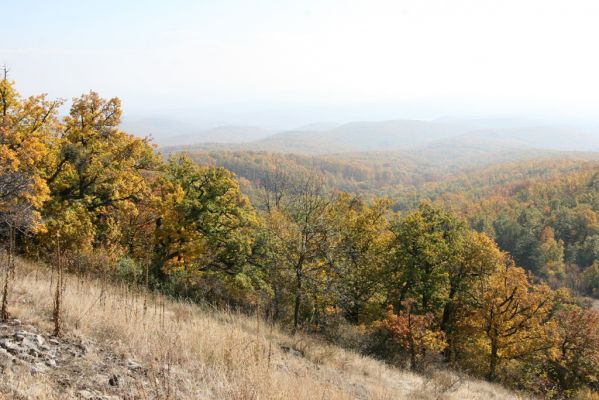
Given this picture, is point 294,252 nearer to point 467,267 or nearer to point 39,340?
point 39,340

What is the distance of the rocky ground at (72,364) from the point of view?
3953mm

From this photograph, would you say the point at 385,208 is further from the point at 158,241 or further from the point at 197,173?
the point at 158,241

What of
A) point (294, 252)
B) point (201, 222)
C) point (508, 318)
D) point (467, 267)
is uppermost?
point (294, 252)

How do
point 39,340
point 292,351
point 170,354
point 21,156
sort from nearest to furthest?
1. point 39,340
2. point 170,354
3. point 292,351
4. point 21,156

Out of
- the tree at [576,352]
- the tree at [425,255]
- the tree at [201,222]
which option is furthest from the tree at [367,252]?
the tree at [576,352]

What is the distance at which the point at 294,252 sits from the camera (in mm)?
16000

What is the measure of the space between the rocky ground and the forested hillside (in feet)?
25.6

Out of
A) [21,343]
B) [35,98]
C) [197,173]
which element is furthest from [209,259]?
[21,343]

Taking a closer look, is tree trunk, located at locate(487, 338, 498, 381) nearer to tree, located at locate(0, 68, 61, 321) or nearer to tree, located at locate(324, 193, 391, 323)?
tree, located at locate(324, 193, 391, 323)

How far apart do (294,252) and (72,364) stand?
11788mm

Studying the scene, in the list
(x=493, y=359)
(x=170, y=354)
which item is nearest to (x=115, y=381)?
(x=170, y=354)

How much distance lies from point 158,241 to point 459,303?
815 inches

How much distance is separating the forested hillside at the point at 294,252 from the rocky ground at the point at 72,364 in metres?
7.80

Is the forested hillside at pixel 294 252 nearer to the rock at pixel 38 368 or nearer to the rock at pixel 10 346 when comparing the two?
the rock at pixel 10 346
